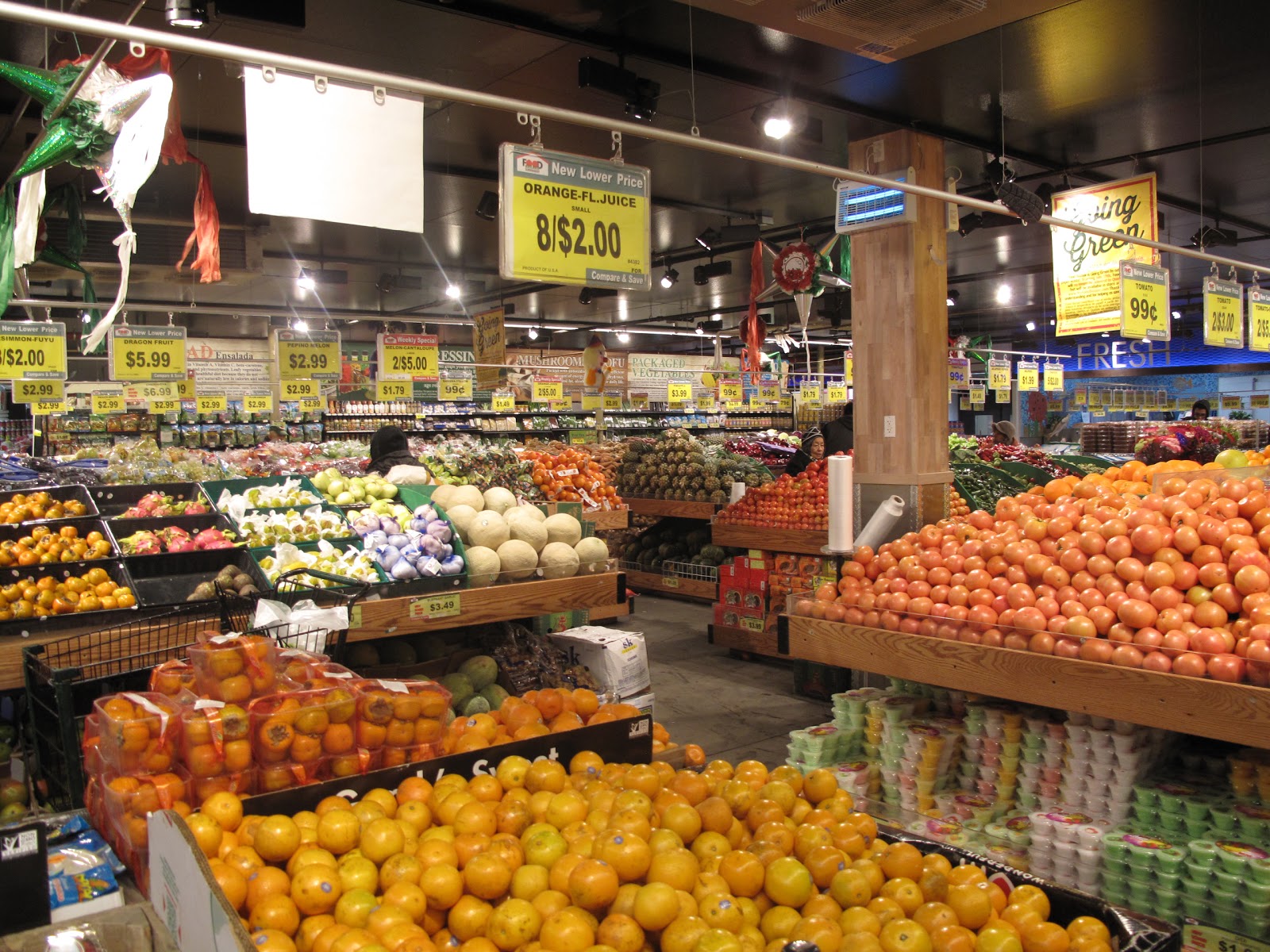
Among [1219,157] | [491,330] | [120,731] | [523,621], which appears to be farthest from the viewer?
[491,330]

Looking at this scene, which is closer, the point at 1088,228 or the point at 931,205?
the point at 1088,228

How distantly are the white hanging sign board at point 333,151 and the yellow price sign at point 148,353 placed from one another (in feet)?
27.5

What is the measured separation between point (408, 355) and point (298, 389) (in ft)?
5.46

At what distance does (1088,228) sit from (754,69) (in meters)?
2.30

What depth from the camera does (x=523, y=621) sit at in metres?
4.61

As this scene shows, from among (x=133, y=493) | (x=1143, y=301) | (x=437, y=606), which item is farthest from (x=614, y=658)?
(x=1143, y=301)

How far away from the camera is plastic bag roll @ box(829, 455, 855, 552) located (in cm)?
476

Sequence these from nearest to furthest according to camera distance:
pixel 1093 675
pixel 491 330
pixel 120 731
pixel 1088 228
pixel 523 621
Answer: pixel 120 731 → pixel 1093 675 → pixel 523 621 → pixel 1088 228 → pixel 491 330

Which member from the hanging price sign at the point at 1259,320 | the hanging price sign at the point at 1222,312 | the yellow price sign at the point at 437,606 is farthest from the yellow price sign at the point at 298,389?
the hanging price sign at the point at 1259,320

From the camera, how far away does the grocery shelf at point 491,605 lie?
11.4 ft

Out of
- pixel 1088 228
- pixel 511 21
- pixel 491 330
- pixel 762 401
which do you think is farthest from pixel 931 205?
pixel 762 401

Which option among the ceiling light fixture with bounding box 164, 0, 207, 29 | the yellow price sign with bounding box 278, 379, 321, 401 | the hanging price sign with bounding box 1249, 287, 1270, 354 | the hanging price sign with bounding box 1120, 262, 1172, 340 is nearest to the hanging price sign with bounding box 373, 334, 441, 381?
the yellow price sign with bounding box 278, 379, 321, 401

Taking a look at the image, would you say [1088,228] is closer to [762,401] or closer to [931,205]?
[931,205]

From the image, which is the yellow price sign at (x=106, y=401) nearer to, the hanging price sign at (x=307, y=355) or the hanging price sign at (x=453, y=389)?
the hanging price sign at (x=307, y=355)
